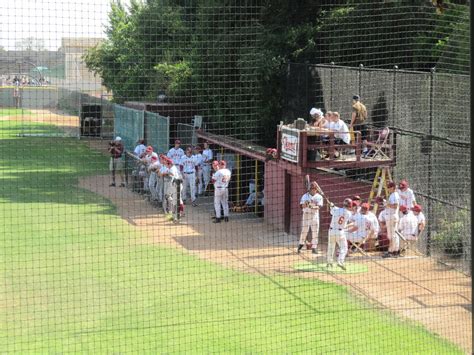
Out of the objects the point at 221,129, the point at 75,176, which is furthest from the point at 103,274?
the point at 75,176

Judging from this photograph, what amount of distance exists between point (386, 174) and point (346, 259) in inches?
65.3

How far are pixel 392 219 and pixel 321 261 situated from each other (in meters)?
1.38

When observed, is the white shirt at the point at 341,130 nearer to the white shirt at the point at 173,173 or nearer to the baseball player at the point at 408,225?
the baseball player at the point at 408,225

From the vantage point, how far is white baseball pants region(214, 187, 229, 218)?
683 inches

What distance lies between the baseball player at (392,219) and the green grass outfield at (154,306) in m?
2.13

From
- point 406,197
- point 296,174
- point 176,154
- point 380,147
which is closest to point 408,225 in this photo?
point 406,197

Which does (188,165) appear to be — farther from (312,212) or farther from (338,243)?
(338,243)

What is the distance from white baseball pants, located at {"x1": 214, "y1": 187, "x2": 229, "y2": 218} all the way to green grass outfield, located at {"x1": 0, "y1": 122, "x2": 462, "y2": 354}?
6.21 feet

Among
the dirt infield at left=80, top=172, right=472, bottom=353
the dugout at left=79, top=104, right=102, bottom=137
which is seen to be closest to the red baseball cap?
the dirt infield at left=80, top=172, right=472, bottom=353

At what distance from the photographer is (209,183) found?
837 inches

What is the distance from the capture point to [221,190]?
17.3 m

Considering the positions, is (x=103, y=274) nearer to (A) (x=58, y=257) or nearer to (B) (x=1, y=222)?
(A) (x=58, y=257)

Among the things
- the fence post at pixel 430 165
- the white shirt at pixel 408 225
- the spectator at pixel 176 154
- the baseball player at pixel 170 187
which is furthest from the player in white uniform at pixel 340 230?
the spectator at pixel 176 154

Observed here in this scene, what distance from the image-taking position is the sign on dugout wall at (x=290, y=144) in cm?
1434
